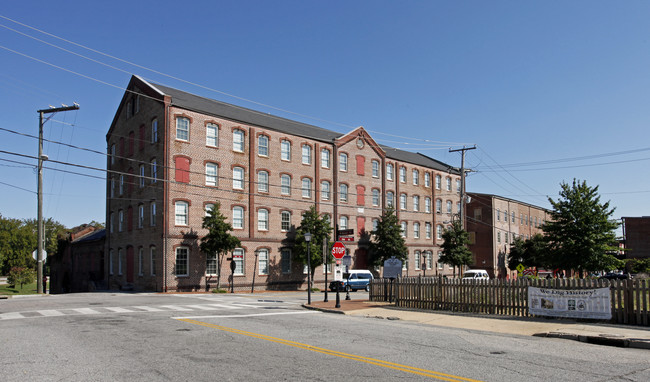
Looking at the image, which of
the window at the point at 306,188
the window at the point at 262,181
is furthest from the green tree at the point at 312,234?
the window at the point at 262,181

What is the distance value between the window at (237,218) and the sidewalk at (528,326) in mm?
Answer: 20155

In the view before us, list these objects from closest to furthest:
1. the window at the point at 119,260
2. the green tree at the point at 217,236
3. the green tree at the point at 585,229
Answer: the green tree at the point at 585,229 → the green tree at the point at 217,236 → the window at the point at 119,260

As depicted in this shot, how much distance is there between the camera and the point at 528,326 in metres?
14.2

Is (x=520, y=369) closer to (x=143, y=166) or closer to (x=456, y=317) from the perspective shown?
(x=456, y=317)

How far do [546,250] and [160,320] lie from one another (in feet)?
87.8

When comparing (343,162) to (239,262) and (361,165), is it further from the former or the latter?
(239,262)

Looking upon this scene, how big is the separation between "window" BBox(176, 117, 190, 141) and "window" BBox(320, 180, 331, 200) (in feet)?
46.2

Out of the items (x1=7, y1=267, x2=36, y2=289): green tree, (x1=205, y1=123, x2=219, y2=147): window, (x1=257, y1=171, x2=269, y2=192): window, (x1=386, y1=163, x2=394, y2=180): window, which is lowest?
(x1=7, y1=267, x2=36, y2=289): green tree

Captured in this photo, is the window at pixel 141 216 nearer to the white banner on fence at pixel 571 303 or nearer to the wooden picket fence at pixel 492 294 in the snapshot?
the wooden picket fence at pixel 492 294

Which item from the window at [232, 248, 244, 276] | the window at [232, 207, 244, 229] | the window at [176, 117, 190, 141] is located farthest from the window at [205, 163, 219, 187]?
the window at [232, 248, 244, 276]

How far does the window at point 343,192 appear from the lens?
4784cm

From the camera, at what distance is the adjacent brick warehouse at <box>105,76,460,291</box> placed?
1404 inches

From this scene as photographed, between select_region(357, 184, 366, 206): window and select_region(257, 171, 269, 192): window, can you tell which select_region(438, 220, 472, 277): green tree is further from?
select_region(257, 171, 269, 192): window

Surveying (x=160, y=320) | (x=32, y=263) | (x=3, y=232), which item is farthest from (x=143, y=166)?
(x=32, y=263)
